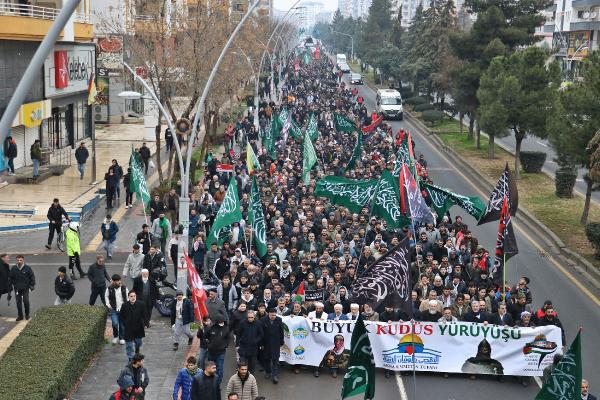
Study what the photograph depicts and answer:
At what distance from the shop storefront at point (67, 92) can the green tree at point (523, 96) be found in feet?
57.1

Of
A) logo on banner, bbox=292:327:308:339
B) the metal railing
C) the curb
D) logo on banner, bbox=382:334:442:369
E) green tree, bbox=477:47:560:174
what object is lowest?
the curb

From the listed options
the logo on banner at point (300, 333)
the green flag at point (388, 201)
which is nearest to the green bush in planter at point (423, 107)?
the green flag at point (388, 201)

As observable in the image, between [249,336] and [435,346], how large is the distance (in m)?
3.07

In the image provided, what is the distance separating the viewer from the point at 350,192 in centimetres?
2219

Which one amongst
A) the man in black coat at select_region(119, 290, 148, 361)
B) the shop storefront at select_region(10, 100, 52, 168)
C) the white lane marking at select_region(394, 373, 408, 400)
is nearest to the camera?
the white lane marking at select_region(394, 373, 408, 400)

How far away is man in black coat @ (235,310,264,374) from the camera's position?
545 inches

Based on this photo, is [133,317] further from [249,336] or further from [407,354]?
[407,354]

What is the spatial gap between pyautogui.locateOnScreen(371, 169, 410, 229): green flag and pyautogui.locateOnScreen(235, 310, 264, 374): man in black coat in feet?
22.1

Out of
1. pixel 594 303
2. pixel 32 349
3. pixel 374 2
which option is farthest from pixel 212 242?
pixel 374 2

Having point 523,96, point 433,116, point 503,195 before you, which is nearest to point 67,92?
point 523,96

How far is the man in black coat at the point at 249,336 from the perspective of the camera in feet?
45.4

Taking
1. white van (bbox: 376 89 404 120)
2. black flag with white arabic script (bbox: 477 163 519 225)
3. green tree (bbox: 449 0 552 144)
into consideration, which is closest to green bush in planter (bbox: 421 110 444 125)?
white van (bbox: 376 89 404 120)

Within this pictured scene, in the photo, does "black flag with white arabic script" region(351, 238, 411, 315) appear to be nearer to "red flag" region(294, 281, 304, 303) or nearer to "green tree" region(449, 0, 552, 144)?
"red flag" region(294, 281, 304, 303)

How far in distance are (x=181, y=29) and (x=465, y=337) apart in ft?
72.0
